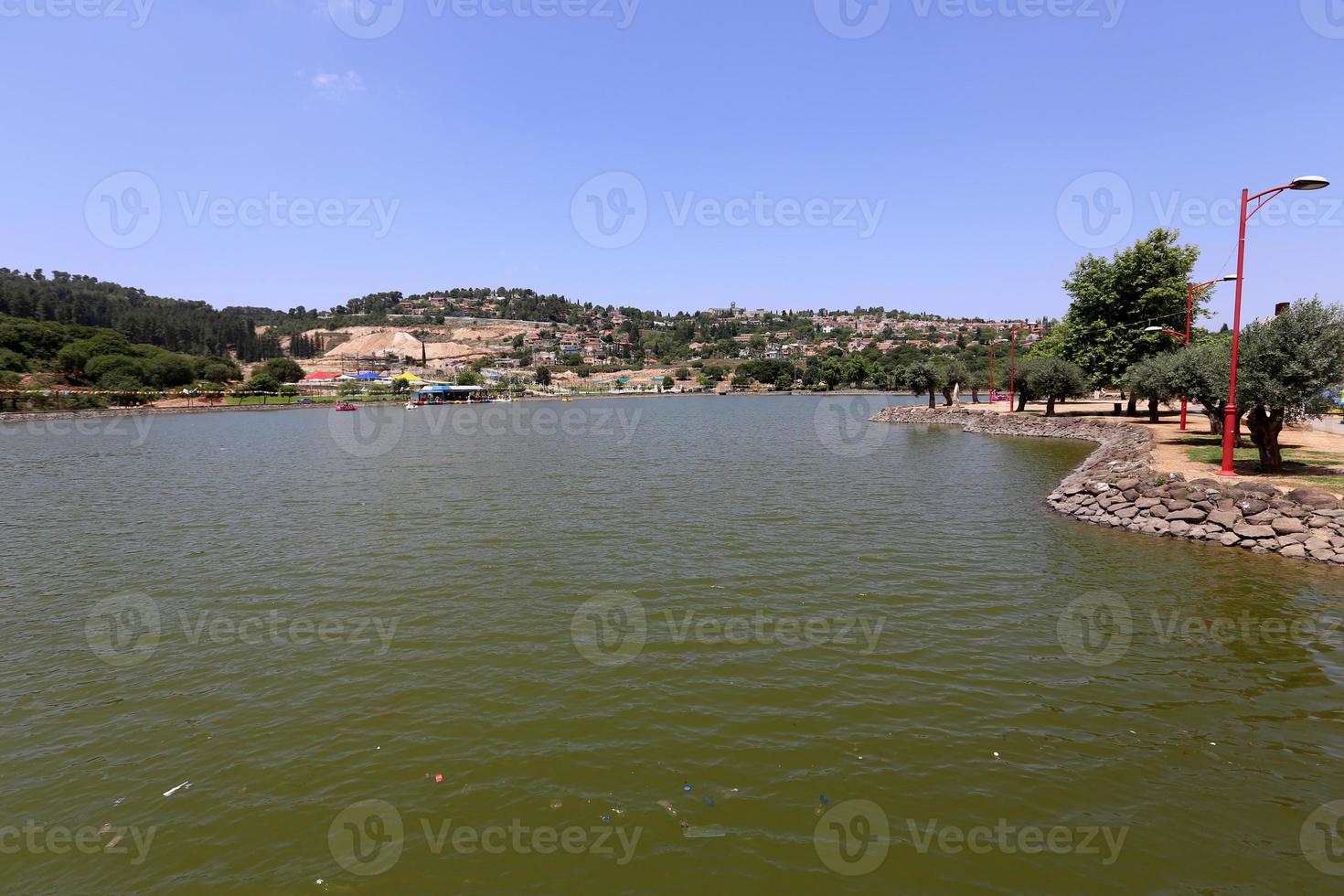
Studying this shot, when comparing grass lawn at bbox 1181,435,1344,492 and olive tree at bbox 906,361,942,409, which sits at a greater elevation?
olive tree at bbox 906,361,942,409

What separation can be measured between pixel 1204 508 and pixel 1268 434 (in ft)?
21.0

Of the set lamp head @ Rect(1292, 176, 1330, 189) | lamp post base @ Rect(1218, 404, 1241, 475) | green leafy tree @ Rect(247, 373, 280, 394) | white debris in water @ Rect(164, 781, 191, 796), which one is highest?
lamp head @ Rect(1292, 176, 1330, 189)

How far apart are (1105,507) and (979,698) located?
629 inches

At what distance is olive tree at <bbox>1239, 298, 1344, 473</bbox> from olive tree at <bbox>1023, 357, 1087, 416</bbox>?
34.7 meters

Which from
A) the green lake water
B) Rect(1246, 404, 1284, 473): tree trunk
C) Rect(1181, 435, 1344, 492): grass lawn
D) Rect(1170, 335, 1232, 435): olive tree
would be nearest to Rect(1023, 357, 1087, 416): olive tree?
Rect(1170, 335, 1232, 435): olive tree

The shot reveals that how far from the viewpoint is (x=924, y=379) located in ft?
251

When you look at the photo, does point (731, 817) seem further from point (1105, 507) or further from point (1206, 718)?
point (1105, 507)

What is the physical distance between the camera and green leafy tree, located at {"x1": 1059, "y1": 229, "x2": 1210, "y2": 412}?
49.8 m

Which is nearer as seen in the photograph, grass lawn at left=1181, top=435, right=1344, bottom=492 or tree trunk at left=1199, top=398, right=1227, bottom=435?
grass lawn at left=1181, top=435, right=1344, bottom=492

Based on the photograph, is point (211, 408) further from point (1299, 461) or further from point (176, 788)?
point (1299, 461)

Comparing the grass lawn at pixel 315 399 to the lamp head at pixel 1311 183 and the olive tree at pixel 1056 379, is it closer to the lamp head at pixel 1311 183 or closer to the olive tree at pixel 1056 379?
the olive tree at pixel 1056 379

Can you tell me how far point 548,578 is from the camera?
16.0m

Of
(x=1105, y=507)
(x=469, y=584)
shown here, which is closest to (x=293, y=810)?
(x=469, y=584)

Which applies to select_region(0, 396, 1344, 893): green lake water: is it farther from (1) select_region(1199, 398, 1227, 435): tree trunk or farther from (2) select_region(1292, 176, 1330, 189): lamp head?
(1) select_region(1199, 398, 1227, 435): tree trunk
